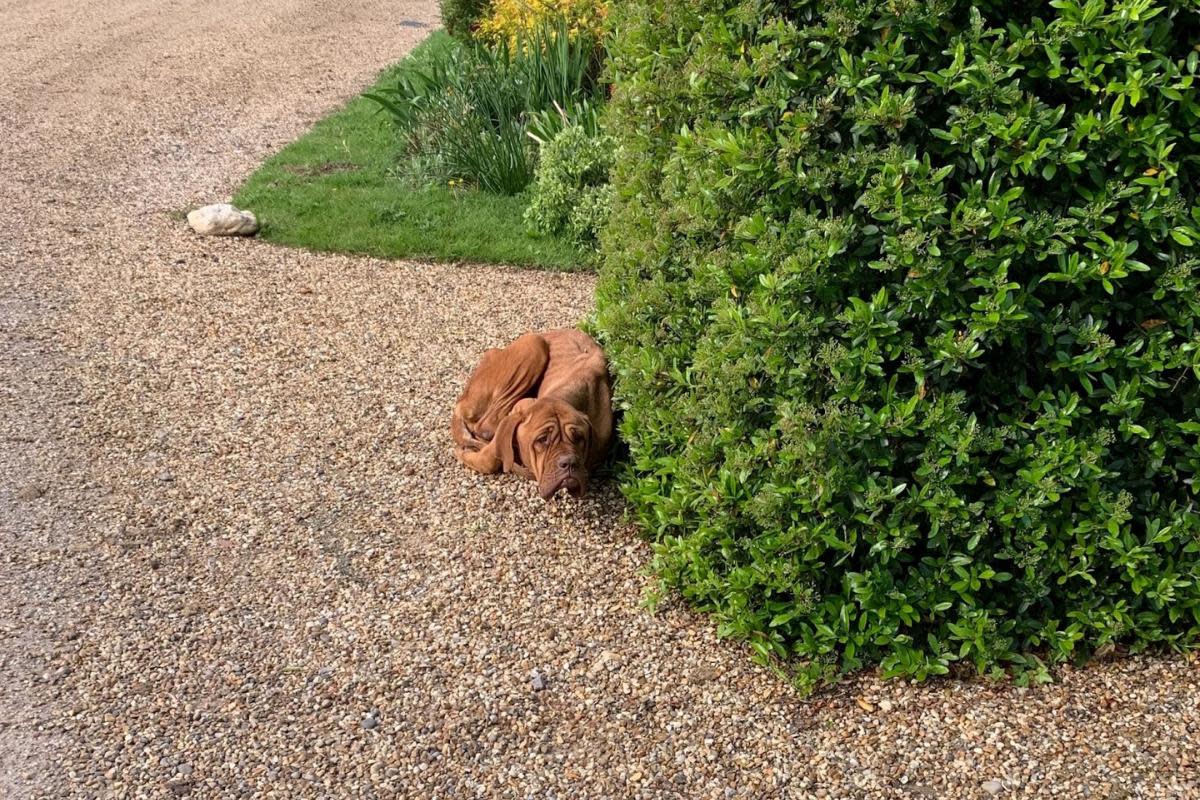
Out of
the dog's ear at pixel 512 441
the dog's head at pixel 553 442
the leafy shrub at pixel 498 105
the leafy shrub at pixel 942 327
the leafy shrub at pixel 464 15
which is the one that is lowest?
the leafy shrub at pixel 464 15

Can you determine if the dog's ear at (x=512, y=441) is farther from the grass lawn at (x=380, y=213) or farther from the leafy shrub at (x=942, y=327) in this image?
the grass lawn at (x=380, y=213)

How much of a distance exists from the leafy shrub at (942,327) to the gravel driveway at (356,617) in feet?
0.87

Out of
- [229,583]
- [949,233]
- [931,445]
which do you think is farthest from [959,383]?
[229,583]

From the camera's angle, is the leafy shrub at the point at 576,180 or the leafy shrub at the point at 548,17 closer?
the leafy shrub at the point at 576,180

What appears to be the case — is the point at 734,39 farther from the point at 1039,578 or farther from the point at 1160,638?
the point at 1160,638

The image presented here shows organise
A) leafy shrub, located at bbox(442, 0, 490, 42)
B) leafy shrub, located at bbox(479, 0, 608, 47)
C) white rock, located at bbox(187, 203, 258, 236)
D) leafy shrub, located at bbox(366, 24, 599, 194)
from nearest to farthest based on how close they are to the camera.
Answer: white rock, located at bbox(187, 203, 258, 236) < leafy shrub, located at bbox(366, 24, 599, 194) < leafy shrub, located at bbox(479, 0, 608, 47) < leafy shrub, located at bbox(442, 0, 490, 42)

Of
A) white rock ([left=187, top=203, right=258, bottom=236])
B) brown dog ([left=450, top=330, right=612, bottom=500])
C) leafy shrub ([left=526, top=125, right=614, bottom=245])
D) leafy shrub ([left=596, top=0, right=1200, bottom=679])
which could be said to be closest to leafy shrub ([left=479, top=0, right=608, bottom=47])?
leafy shrub ([left=526, top=125, right=614, bottom=245])

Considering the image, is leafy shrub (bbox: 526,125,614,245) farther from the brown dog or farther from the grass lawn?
the brown dog

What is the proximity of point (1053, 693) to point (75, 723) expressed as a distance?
297 centimetres

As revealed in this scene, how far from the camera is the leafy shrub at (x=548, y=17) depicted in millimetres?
8594

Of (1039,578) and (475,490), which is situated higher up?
(1039,578)

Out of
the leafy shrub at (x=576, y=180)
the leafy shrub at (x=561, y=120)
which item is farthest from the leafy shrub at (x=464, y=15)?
the leafy shrub at (x=576, y=180)

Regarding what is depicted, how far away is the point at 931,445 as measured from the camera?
3193 millimetres

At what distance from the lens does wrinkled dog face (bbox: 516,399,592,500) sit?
158 inches
